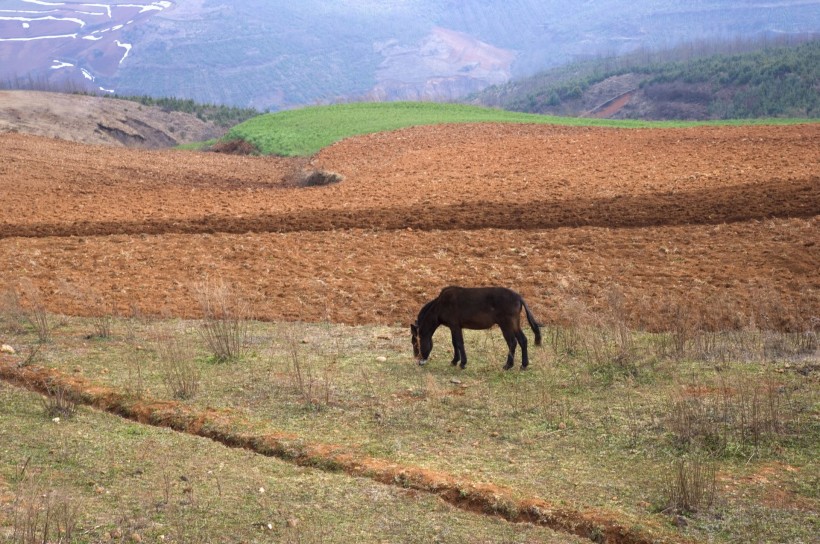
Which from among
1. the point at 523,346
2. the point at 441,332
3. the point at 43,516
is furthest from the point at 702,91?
the point at 43,516

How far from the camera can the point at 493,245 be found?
1919 cm

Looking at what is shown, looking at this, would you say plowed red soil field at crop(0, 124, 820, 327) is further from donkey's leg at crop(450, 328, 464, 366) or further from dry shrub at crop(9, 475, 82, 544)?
dry shrub at crop(9, 475, 82, 544)

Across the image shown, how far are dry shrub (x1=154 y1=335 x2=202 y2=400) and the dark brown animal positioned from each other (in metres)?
2.86

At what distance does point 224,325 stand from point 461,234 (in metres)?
8.84

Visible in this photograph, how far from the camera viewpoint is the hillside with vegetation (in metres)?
69.7

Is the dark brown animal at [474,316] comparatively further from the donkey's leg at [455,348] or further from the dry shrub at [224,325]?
the dry shrub at [224,325]

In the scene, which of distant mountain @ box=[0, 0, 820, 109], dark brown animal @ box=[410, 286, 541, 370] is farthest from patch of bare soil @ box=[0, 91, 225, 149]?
distant mountain @ box=[0, 0, 820, 109]

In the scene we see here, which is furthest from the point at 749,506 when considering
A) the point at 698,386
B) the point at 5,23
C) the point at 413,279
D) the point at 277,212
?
the point at 5,23

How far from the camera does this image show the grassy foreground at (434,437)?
7.38 metres

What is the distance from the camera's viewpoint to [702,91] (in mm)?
79125

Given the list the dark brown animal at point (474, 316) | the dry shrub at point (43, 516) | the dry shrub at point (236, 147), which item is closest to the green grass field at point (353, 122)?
the dry shrub at point (236, 147)

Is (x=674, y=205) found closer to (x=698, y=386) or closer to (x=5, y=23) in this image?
(x=698, y=386)

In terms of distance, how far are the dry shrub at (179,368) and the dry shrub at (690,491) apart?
18.2ft

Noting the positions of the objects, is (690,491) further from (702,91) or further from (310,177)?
(702,91)
